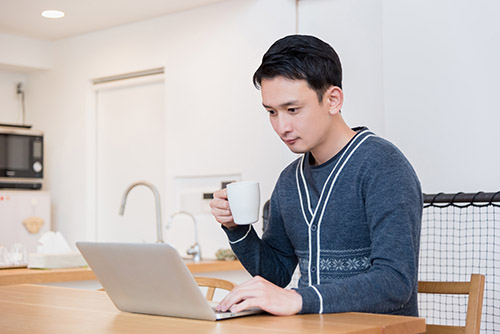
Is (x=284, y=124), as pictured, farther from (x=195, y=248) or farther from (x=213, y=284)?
(x=195, y=248)

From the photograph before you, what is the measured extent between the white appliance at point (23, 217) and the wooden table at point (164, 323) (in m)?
3.45

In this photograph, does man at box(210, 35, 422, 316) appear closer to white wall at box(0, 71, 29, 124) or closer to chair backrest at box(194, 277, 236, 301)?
chair backrest at box(194, 277, 236, 301)

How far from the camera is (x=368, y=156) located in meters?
1.56

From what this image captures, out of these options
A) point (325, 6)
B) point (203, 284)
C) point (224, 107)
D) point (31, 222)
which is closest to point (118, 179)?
point (31, 222)

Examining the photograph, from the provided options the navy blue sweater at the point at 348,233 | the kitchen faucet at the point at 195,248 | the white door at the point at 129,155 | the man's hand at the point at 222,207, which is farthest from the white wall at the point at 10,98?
the man's hand at the point at 222,207

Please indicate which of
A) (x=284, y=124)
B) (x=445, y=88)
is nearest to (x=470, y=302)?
(x=284, y=124)

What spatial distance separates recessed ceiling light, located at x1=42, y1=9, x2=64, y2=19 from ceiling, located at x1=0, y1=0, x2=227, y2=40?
1.5 inches

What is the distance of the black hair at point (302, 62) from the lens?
5.06ft

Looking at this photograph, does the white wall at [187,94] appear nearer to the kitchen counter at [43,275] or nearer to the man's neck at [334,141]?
the kitchen counter at [43,275]

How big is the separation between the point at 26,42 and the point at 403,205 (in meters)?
4.40

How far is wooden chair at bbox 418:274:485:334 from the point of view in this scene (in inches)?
63.2

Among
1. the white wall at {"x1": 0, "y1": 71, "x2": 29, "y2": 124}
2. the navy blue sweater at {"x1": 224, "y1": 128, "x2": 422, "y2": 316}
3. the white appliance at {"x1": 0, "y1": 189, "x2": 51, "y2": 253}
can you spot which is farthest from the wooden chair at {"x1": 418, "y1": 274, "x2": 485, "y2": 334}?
the white wall at {"x1": 0, "y1": 71, "x2": 29, "y2": 124}

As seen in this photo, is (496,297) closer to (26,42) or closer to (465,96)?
(465,96)

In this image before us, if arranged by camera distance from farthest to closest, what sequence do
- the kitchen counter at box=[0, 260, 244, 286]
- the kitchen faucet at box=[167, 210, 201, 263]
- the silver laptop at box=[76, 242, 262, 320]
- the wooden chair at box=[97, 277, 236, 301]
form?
the kitchen faucet at box=[167, 210, 201, 263] < the kitchen counter at box=[0, 260, 244, 286] < the wooden chair at box=[97, 277, 236, 301] < the silver laptop at box=[76, 242, 262, 320]
